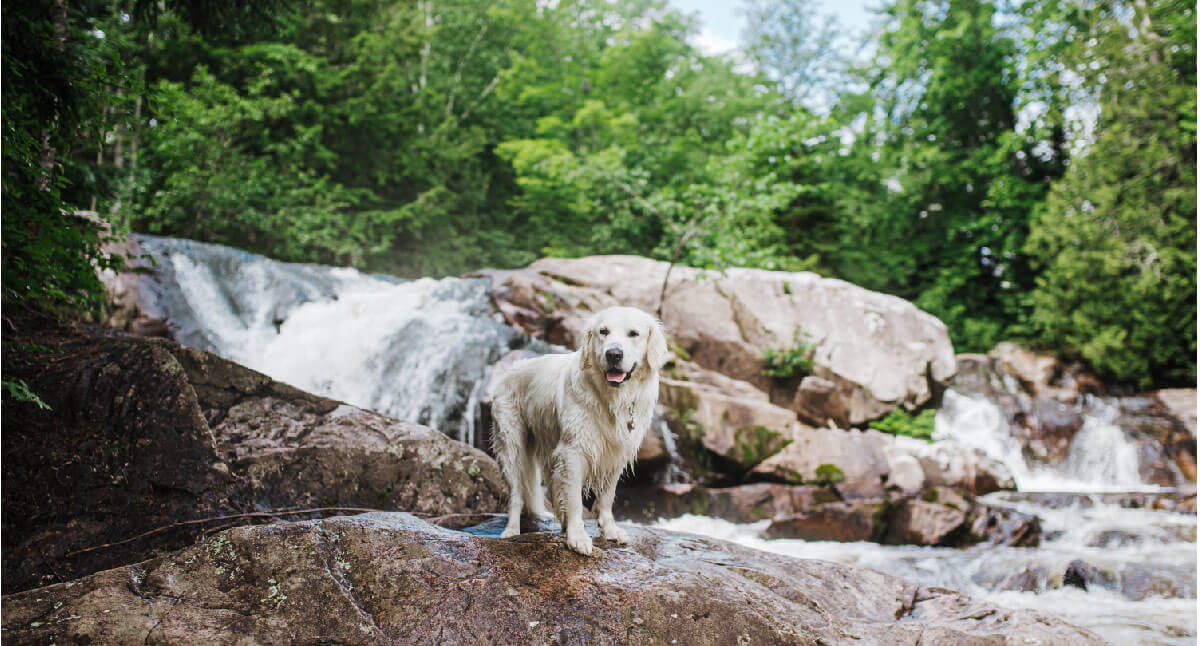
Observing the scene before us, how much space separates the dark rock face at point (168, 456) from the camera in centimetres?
352

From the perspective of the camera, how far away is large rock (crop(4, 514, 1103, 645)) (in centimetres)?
217

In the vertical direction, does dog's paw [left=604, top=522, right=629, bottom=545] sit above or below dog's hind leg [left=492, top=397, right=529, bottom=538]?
below

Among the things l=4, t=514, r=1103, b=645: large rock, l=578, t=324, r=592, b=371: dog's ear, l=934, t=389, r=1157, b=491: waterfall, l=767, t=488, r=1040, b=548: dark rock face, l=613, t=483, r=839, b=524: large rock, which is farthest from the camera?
l=934, t=389, r=1157, b=491: waterfall

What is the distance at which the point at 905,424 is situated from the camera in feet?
38.9

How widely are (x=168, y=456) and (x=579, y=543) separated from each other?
2.61 meters

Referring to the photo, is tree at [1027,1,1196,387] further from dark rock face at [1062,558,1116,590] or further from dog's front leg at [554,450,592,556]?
dog's front leg at [554,450,592,556]

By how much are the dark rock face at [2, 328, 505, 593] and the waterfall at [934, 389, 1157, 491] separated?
37.4 feet

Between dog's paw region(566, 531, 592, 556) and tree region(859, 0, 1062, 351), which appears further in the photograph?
tree region(859, 0, 1062, 351)

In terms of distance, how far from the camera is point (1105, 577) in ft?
21.0

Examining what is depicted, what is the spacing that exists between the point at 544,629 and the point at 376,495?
7.43 feet

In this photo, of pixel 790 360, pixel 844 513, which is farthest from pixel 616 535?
pixel 790 360

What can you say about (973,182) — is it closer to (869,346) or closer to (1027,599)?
(869,346)

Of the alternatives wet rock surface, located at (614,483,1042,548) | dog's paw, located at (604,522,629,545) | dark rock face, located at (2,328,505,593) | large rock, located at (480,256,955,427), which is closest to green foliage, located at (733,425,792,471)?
wet rock surface, located at (614,483,1042,548)

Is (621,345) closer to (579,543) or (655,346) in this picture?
(655,346)
